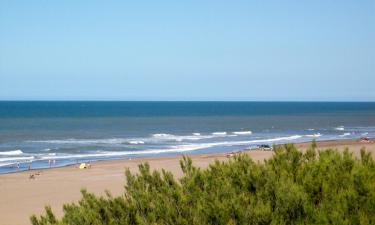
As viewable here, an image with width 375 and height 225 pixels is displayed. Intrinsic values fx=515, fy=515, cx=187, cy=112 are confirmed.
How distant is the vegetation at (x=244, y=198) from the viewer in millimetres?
6570

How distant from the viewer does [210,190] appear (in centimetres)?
772

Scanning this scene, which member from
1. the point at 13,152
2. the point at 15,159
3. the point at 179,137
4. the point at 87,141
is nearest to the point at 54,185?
the point at 15,159

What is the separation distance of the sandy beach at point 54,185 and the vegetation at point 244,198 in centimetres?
1098

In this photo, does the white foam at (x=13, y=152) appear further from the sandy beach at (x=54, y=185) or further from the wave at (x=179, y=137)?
the wave at (x=179, y=137)

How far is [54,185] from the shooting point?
25.4 m

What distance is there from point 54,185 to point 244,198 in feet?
65.6

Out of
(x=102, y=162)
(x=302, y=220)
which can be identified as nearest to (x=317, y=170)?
(x=302, y=220)

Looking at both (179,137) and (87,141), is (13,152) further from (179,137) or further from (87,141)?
(179,137)

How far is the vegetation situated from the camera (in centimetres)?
657

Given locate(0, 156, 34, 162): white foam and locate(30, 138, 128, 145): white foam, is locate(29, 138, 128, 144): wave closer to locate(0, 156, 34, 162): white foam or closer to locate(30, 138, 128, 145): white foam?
locate(30, 138, 128, 145): white foam

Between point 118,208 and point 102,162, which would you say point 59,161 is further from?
point 118,208

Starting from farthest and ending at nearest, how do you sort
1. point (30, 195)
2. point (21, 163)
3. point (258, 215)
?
point (21, 163)
point (30, 195)
point (258, 215)

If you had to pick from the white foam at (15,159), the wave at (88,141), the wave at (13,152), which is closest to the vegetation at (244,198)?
the white foam at (15,159)

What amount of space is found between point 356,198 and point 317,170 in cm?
125
